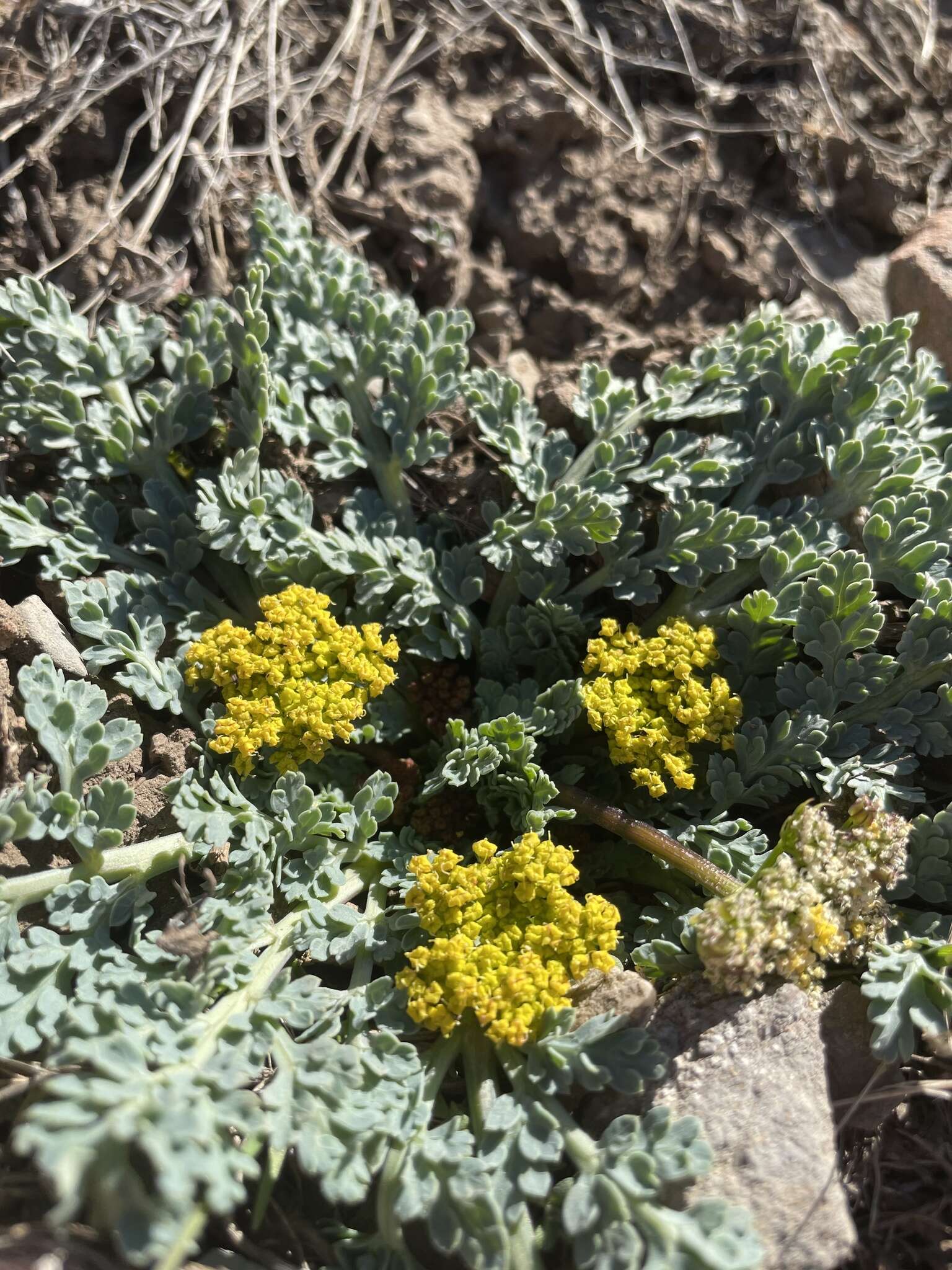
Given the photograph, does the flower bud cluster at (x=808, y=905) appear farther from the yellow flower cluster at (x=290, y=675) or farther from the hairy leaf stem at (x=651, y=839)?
the yellow flower cluster at (x=290, y=675)

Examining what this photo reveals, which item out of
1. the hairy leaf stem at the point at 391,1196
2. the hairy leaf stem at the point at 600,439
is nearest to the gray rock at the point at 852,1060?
the hairy leaf stem at the point at 391,1196

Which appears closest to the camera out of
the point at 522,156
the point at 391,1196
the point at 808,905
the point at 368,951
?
the point at 391,1196

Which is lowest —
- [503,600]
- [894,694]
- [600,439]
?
[503,600]

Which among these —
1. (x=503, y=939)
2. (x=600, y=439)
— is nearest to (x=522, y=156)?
(x=600, y=439)

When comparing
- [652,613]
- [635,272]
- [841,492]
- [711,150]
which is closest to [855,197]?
[711,150]

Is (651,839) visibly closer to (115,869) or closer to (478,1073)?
(478,1073)
